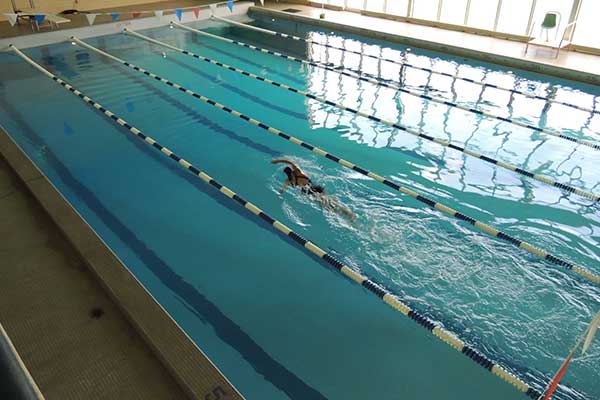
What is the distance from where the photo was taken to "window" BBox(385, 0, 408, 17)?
11998 mm

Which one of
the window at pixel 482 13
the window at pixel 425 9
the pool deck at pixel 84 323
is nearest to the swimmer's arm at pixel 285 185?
the pool deck at pixel 84 323

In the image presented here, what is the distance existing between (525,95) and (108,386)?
7.04 m

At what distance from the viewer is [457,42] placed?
948 cm

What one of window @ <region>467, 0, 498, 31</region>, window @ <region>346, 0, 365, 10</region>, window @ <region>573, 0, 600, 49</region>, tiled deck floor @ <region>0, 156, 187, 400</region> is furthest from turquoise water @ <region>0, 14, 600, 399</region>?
window @ <region>346, 0, 365, 10</region>

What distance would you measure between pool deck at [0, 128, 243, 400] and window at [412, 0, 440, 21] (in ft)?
34.2

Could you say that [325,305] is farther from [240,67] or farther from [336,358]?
[240,67]

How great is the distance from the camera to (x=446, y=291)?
357 centimetres

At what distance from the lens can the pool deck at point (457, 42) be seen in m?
8.01

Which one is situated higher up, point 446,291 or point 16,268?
point 16,268

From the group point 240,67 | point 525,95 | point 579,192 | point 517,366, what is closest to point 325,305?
point 517,366

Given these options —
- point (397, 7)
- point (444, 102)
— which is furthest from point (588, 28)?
point (444, 102)

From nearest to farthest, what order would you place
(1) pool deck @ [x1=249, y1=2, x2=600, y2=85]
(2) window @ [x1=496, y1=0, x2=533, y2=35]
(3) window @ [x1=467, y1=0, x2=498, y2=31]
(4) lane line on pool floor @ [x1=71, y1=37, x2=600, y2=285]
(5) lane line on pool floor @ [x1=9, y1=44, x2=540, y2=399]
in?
(5) lane line on pool floor @ [x1=9, y1=44, x2=540, y2=399] → (4) lane line on pool floor @ [x1=71, y1=37, x2=600, y2=285] → (1) pool deck @ [x1=249, y1=2, x2=600, y2=85] → (2) window @ [x1=496, y1=0, x2=533, y2=35] → (3) window @ [x1=467, y1=0, x2=498, y2=31]

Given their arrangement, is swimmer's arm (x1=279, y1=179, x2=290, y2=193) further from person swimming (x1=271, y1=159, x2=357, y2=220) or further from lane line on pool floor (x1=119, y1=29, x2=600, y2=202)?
lane line on pool floor (x1=119, y1=29, x2=600, y2=202)

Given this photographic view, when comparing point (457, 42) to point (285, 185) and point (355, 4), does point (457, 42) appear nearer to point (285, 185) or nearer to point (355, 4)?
point (355, 4)
